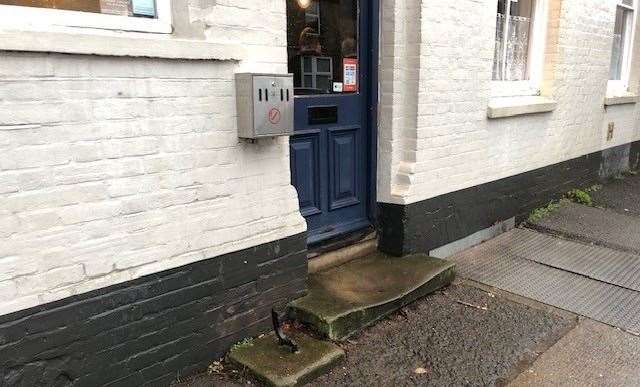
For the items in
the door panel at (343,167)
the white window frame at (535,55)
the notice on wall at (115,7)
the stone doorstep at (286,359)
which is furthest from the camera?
the white window frame at (535,55)

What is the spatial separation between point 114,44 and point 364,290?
87.4 inches

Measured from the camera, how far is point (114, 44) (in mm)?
2281

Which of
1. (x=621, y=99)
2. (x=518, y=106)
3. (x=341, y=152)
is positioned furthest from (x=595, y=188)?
(x=341, y=152)

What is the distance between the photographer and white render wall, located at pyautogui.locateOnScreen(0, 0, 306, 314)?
2.12 m

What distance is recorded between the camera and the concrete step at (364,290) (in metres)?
3.17

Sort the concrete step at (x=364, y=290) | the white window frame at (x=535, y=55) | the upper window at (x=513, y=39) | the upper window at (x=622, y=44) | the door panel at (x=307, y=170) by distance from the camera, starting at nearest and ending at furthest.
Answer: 1. the concrete step at (x=364, y=290)
2. the door panel at (x=307, y=170)
3. the upper window at (x=513, y=39)
4. the white window frame at (x=535, y=55)
5. the upper window at (x=622, y=44)

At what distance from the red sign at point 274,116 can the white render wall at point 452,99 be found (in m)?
1.38

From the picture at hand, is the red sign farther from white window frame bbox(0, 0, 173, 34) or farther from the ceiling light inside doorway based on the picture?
the ceiling light inside doorway

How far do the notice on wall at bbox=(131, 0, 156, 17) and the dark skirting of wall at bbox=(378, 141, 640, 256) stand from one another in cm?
234

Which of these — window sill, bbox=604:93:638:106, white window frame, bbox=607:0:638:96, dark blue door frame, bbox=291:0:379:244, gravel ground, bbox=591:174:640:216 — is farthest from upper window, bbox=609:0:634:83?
dark blue door frame, bbox=291:0:379:244

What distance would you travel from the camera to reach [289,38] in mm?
3609

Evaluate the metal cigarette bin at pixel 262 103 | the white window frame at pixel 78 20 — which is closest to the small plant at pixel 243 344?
the metal cigarette bin at pixel 262 103

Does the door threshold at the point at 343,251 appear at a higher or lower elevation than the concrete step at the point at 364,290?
higher

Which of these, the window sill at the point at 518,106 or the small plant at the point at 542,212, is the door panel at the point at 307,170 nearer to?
the window sill at the point at 518,106
